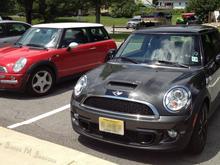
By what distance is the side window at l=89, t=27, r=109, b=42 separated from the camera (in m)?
9.22

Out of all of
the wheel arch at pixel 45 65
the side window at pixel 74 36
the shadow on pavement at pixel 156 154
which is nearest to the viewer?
the shadow on pavement at pixel 156 154

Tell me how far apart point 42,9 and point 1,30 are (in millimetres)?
21642

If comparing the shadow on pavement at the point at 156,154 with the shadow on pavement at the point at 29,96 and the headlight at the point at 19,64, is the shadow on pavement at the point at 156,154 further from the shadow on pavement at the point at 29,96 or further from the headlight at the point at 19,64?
the shadow on pavement at the point at 29,96

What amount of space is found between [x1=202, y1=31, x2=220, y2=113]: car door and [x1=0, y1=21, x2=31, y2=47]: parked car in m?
6.98

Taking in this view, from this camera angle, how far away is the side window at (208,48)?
557cm

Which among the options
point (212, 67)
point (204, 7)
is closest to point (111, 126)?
point (212, 67)

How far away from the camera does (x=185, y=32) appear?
5.70 metres

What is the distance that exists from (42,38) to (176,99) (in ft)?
15.5

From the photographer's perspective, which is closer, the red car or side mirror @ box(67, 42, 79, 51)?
the red car

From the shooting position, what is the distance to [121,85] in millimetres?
4688

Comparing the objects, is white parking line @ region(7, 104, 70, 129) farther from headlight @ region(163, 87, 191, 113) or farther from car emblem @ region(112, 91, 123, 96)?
headlight @ region(163, 87, 191, 113)

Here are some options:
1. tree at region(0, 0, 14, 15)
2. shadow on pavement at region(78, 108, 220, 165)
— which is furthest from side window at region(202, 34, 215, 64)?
tree at region(0, 0, 14, 15)

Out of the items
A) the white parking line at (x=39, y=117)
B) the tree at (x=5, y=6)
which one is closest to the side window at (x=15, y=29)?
the white parking line at (x=39, y=117)

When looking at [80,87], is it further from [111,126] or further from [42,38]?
[42,38]
